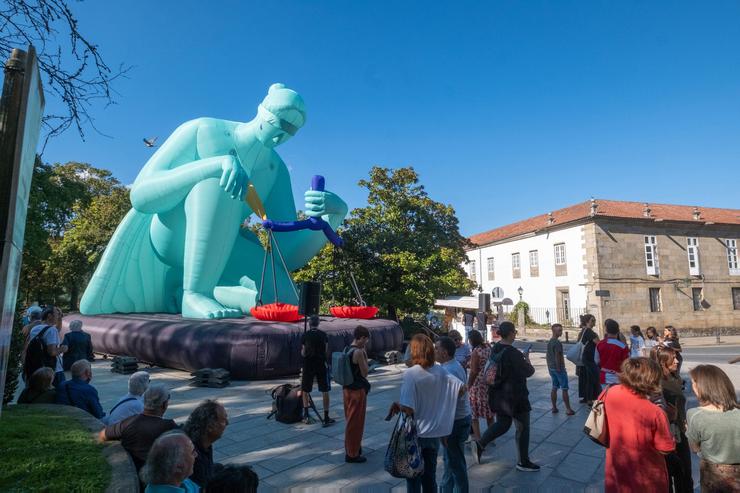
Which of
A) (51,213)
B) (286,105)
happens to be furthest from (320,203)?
(51,213)

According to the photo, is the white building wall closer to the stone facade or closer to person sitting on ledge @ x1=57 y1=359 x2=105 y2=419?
the stone facade

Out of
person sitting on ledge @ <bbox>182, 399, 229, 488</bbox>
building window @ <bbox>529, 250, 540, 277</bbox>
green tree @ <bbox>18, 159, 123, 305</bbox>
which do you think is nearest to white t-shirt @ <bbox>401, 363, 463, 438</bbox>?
person sitting on ledge @ <bbox>182, 399, 229, 488</bbox>

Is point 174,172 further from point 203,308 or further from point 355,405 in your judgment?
point 355,405

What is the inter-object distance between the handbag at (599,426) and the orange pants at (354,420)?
2.39 metres

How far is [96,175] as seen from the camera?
105ft

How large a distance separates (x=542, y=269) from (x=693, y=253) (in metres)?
9.87

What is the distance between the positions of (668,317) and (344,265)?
22.5m

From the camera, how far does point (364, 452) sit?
495 cm

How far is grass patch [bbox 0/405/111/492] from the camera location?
2.40 meters

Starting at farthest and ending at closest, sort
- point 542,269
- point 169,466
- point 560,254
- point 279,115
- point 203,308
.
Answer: point 542,269 → point 560,254 → point 279,115 → point 203,308 → point 169,466

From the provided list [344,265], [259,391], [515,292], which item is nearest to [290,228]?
[259,391]

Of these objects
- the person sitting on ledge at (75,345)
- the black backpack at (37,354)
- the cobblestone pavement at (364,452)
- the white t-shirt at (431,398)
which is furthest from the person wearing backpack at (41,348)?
the white t-shirt at (431,398)

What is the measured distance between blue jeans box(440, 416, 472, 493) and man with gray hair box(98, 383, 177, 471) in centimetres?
213

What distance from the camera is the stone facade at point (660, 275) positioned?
26.5 metres
